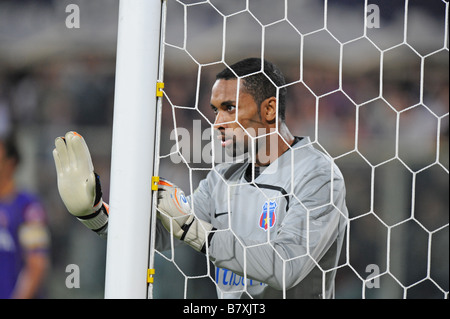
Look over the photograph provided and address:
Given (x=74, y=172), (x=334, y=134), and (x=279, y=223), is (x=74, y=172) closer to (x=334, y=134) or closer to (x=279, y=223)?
(x=279, y=223)

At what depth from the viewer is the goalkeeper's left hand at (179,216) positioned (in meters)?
0.67

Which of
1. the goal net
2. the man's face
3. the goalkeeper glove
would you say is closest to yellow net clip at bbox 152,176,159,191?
the goalkeeper glove

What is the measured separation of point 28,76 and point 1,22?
18 cm

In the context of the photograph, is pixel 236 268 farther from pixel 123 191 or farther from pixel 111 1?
pixel 111 1

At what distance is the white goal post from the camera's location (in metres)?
0.58

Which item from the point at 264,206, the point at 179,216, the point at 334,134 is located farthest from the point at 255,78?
the point at 334,134

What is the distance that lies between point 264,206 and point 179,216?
31 centimetres

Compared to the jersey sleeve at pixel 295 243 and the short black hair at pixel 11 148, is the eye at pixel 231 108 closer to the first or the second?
the jersey sleeve at pixel 295 243

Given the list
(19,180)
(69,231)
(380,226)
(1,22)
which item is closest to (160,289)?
(69,231)

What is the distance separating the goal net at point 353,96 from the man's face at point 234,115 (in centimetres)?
46

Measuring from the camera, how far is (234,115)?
91 cm

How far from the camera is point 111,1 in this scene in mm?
1617

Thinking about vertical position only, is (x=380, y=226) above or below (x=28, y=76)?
below

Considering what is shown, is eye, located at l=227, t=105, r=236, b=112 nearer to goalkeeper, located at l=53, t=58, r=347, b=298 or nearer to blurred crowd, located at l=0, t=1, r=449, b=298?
goalkeeper, located at l=53, t=58, r=347, b=298
